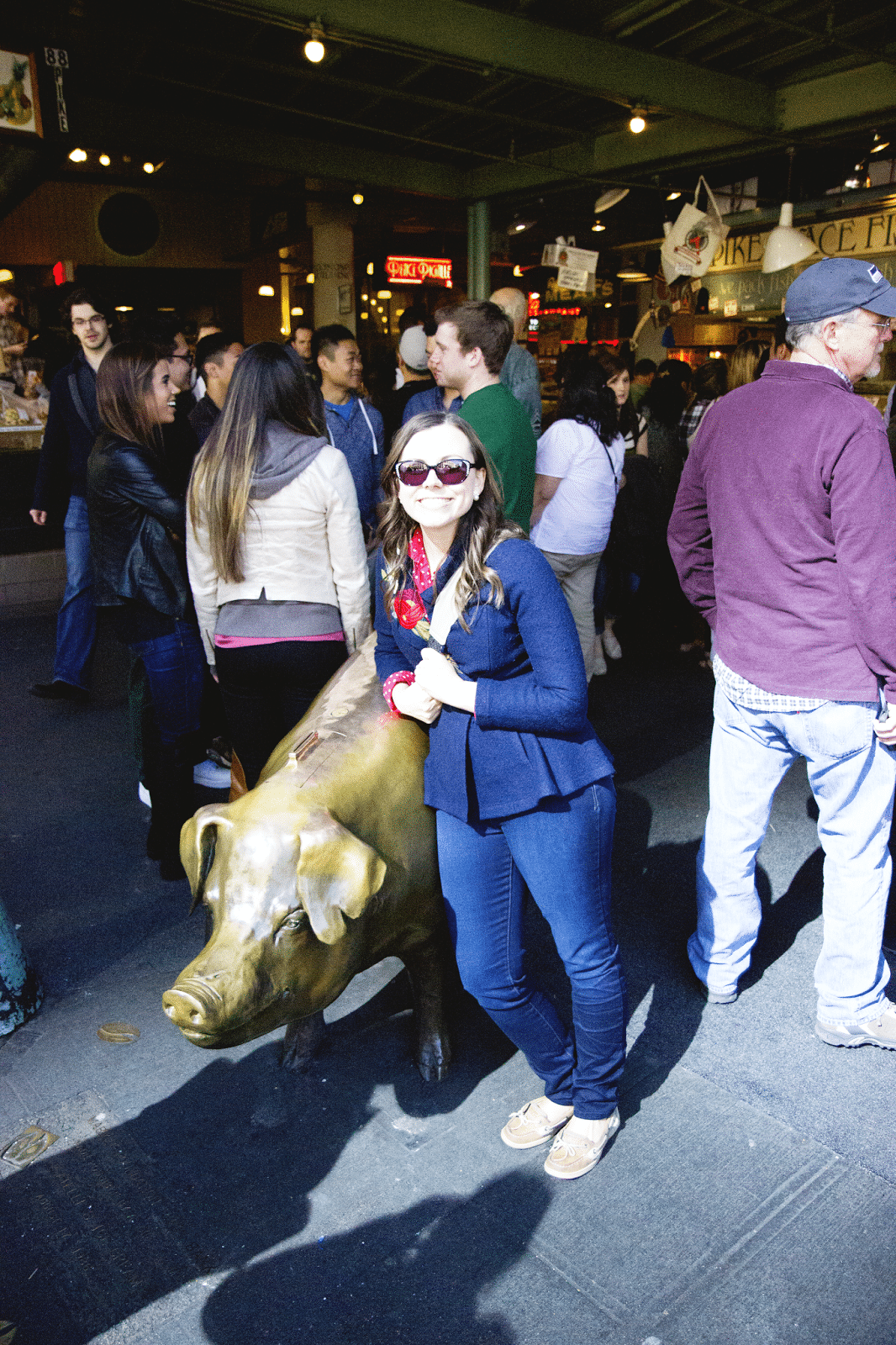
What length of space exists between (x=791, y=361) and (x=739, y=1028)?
1881 mm

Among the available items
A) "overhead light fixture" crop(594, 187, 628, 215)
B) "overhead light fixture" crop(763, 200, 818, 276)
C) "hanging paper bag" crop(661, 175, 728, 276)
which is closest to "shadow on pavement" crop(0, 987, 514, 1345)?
"overhead light fixture" crop(763, 200, 818, 276)

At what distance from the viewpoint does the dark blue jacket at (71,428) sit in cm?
499

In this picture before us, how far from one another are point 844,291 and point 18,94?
517cm

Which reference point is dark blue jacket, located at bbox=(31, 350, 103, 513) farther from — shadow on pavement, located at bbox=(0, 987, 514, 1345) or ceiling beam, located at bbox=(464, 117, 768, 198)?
ceiling beam, located at bbox=(464, 117, 768, 198)

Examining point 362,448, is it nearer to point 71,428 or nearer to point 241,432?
point 241,432

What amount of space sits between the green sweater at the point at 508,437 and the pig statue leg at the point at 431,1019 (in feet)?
4.82

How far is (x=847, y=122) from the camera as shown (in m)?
7.03

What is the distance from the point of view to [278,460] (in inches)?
109

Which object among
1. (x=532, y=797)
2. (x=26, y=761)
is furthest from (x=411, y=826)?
(x=26, y=761)

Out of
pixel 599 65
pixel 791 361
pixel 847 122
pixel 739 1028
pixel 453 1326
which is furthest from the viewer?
pixel 847 122

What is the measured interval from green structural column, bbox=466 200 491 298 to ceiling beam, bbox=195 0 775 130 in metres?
3.10

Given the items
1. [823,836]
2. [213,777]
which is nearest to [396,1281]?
[823,836]

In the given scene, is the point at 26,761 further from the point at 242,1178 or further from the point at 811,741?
the point at 811,741

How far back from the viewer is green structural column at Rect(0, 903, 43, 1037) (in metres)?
2.78
